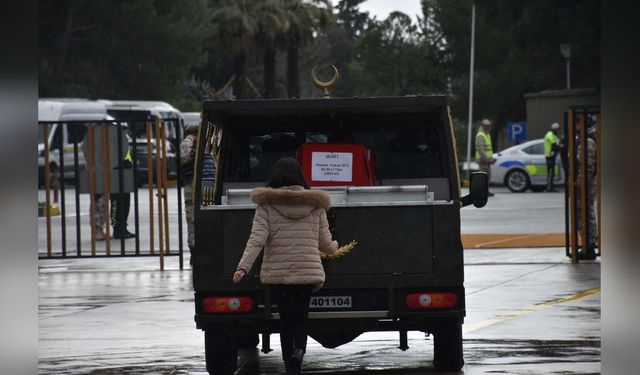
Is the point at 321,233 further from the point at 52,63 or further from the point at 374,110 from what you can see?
the point at 52,63

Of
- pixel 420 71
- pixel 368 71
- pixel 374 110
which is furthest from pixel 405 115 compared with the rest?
pixel 368 71

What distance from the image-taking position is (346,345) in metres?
11.6

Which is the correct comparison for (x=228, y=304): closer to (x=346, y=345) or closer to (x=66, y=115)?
(x=346, y=345)

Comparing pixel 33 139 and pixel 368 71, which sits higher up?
pixel 368 71

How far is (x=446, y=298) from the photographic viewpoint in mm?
9398

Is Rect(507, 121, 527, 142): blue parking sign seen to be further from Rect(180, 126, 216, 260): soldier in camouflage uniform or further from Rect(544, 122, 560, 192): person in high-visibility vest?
Rect(180, 126, 216, 260): soldier in camouflage uniform

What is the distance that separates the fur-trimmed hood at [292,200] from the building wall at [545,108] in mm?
39021

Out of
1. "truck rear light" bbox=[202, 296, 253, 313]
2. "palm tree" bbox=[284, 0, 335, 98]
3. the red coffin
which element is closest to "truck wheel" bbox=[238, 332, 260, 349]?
the red coffin

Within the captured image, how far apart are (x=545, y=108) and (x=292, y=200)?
136ft

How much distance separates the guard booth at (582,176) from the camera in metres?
17.9

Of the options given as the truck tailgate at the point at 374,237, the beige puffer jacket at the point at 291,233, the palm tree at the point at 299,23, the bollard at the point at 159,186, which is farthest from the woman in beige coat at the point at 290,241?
the palm tree at the point at 299,23

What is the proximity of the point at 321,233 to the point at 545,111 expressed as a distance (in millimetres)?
41373

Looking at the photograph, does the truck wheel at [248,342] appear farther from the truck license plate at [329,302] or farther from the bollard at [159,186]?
the bollard at [159,186]

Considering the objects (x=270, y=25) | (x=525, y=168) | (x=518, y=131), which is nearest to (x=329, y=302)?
(x=525, y=168)
